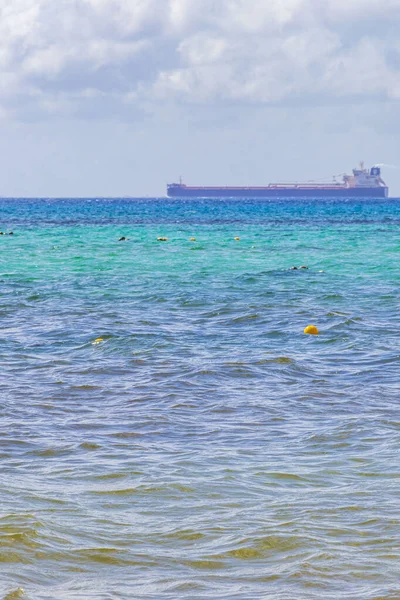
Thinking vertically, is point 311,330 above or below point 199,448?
above

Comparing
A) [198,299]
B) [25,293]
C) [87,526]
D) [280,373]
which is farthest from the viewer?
[25,293]

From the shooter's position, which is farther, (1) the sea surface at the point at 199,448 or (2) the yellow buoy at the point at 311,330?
(2) the yellow buoy at the point at 311,330

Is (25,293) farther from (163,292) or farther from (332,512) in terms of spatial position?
(332,512)

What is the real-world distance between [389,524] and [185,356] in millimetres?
6871

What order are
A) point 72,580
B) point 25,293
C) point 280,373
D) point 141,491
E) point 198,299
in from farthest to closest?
1. point 25,293
2. point 198,299
3. point 280,373
4. point 141,491
5. point 72,580

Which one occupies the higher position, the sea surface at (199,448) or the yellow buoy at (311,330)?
the yellow buoy at (311,330)

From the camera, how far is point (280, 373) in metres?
12.2

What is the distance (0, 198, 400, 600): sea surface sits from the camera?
5914 mm

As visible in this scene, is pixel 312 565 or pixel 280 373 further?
pixel 280 373

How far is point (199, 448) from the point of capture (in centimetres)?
863

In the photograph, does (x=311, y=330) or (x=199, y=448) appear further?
(x=311, y=330)

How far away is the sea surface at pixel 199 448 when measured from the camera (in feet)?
19.4

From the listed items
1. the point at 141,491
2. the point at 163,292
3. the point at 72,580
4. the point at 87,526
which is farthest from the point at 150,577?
the point at 163,292

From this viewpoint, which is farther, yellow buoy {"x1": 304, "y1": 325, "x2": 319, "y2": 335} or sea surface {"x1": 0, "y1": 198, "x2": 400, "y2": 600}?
yellow buoy {"x1": 304, "y1": 325, "x2": 319, "y2": 335}
